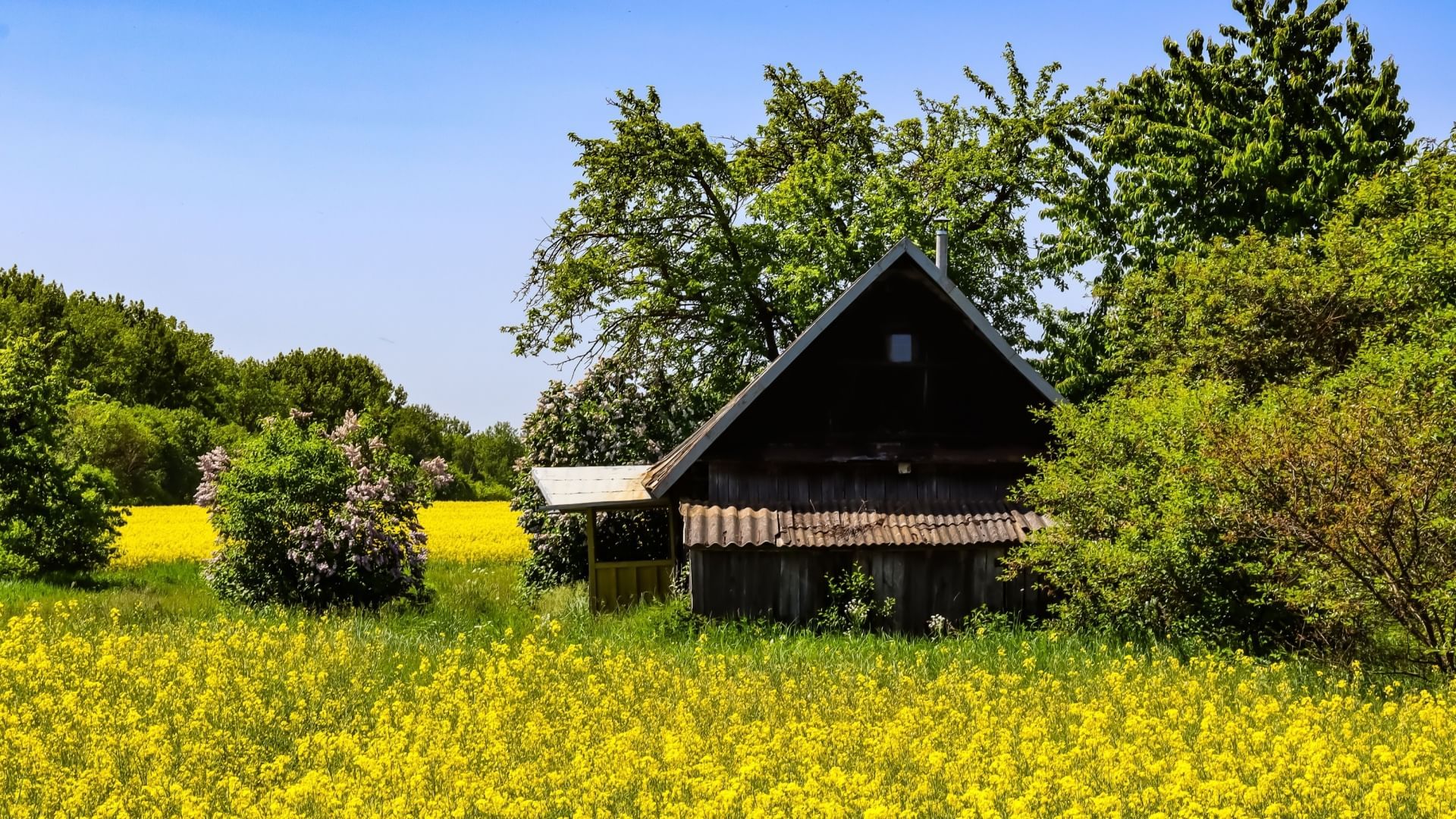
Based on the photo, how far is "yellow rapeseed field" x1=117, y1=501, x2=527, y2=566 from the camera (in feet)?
104

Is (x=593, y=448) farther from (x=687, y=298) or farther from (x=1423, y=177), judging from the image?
(x=1423, y=177)

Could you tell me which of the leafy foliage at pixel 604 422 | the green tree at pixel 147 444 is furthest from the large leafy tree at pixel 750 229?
the green tree at pixel 147 444

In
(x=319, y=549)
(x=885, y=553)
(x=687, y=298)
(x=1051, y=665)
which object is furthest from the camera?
(x=687, y=298)

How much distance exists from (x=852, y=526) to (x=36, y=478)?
56.7 feet

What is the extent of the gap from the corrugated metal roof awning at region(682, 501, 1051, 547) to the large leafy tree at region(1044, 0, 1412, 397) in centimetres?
938

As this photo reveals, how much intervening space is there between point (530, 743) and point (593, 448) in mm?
18768

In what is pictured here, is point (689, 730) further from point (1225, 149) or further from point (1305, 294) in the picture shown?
point (1225, 149)

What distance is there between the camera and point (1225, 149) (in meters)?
26.7

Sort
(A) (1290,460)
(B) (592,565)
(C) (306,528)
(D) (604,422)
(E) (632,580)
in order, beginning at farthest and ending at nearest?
(D) (604,422)
(E) (632,580)
(B) (592,565)
(C) (306,528)
(A) (1290,460)

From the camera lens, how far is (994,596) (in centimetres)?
1823

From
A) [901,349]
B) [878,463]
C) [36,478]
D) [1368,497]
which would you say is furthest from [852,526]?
[36,478]

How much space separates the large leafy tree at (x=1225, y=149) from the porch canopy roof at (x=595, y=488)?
36.4ft

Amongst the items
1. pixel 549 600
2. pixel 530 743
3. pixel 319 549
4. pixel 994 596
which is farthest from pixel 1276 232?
pixel 530 743

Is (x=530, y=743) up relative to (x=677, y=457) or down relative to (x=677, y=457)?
down
